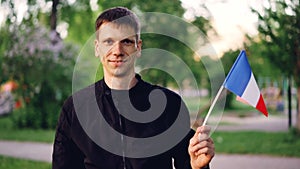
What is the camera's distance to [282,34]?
35.8 feet

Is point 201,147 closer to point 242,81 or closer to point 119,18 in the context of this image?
point 242,81

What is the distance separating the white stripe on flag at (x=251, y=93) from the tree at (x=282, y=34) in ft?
27.7

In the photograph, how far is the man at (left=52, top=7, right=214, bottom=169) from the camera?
2.29 metres

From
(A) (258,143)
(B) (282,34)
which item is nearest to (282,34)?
(B) (282,34)

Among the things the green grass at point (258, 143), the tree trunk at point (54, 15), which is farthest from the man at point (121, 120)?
the tree trunk at point (54, 15)

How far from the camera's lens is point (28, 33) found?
15.0 m

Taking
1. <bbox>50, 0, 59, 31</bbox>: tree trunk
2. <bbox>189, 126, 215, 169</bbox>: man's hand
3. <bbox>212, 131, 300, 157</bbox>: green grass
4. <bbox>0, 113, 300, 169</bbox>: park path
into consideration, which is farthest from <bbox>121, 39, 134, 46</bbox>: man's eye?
<bbox>50, 0, 59, 31</bbox>: tree trunk

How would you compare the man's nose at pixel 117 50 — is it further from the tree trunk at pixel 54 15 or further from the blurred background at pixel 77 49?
the tree trunk at pixel 54 15

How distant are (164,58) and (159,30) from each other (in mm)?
2042

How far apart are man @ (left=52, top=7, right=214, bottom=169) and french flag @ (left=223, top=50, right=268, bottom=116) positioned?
10.3 inches

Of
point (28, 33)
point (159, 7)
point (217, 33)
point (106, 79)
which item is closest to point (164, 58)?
point (159, 7)

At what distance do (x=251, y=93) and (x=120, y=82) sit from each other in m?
0.64

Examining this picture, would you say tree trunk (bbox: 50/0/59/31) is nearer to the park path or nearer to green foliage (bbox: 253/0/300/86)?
the park path

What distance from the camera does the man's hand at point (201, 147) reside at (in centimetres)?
199
